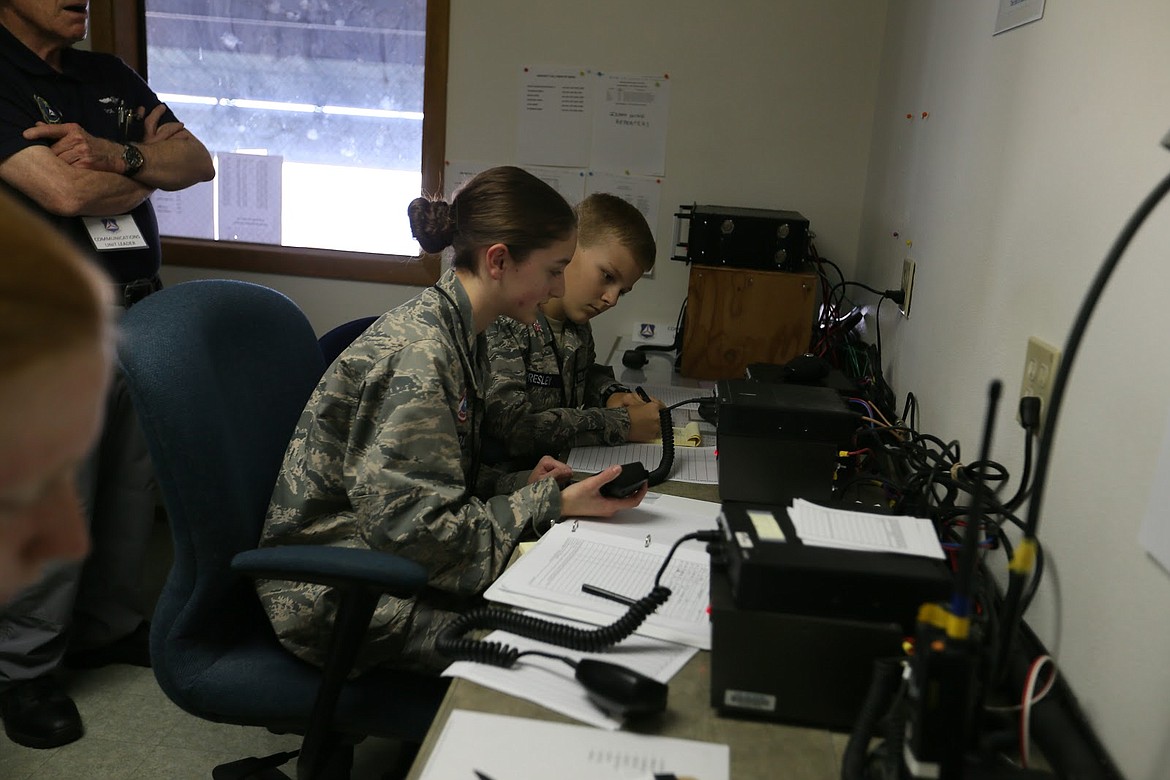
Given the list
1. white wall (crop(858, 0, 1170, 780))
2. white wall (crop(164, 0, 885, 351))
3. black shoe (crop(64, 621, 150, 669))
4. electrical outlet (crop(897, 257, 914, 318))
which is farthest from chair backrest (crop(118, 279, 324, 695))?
white wall (crop(164, 0, 885, 351))

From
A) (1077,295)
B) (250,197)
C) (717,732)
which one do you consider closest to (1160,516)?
(1077,295)

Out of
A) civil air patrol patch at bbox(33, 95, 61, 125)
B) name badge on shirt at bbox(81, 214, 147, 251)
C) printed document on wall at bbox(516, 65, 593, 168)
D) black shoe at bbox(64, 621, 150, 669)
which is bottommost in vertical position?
black shoe at bbox(64, 621, 150, 669)

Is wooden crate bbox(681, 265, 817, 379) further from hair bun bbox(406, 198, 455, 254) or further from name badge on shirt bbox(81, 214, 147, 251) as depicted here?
name badge on shirt bbox(81, 214, 147, 251)

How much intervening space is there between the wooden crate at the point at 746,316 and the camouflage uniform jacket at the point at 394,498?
1.24 meters

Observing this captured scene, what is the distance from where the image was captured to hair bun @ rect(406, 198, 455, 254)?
163 centimetres

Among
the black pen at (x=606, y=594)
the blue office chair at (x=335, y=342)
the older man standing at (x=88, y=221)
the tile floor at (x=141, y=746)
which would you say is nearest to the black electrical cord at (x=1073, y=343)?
the black pen at (x=606, y=594)

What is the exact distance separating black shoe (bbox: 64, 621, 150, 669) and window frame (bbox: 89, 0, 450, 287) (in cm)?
128

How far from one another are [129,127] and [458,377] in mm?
1536

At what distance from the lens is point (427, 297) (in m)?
1.56

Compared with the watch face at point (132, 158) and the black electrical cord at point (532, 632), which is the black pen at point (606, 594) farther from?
the watch face at point (132, 158)

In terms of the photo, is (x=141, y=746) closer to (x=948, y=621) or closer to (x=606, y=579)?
(x=606, y=579)

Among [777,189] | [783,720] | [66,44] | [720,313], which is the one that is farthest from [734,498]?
[66,44]

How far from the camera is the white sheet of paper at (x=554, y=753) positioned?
0.81m

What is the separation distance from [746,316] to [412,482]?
1.47 meters
